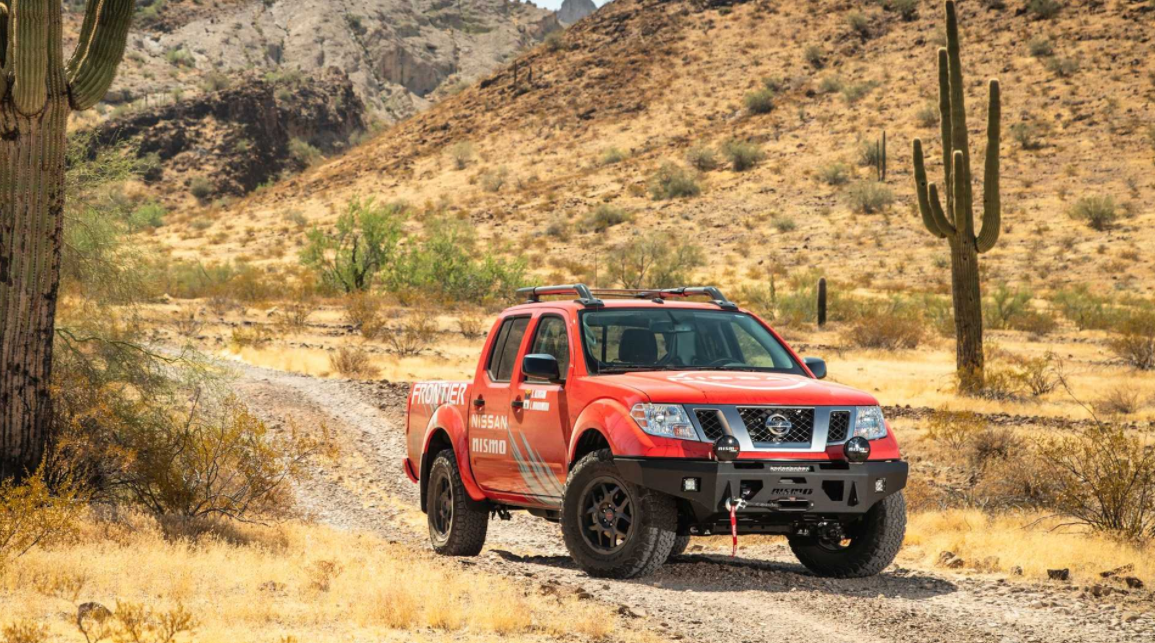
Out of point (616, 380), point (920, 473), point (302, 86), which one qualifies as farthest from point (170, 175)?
point (616, 380)

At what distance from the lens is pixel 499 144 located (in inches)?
2992

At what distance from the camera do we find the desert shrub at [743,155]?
63.1 meters

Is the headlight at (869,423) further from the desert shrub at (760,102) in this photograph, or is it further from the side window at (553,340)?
the desert shrub at (760,102)

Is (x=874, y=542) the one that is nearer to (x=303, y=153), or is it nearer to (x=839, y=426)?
(x=839, y=426)

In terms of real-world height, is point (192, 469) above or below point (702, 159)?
below

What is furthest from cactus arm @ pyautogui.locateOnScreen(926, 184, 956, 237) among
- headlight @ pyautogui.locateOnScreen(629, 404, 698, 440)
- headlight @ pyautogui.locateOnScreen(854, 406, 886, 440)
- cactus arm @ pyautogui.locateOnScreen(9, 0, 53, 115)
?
cactus arm @ pyautogui.locateOnScreen(9, 0, 53, 115)

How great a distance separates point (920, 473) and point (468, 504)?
7896 millimetres

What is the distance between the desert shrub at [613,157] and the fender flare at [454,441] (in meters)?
59.3

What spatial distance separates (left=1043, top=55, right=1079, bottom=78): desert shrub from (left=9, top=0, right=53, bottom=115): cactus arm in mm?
60238

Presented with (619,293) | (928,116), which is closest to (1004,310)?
(928,116)

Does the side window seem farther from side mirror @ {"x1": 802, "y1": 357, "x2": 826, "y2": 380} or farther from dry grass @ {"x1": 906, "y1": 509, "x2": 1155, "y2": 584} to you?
dry grass @ {"x1": 906, "y1": 509, "x2": 1155, "y2": 584}

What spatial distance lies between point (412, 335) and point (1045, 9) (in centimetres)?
5237

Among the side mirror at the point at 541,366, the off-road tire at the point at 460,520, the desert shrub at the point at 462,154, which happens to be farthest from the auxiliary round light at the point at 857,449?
the desert shrub at the point at 462,154

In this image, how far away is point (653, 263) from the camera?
159 feet
